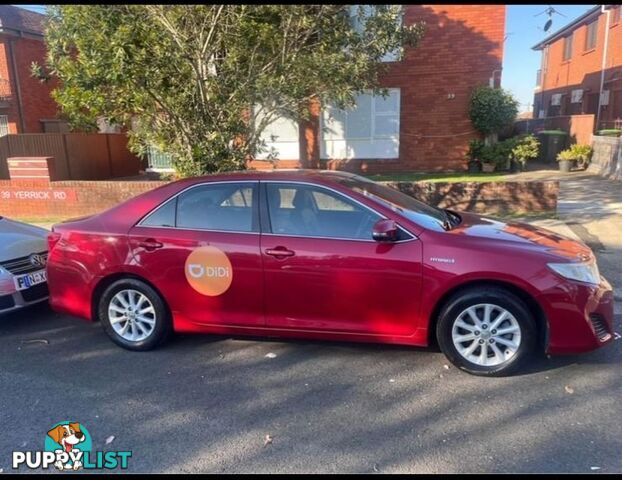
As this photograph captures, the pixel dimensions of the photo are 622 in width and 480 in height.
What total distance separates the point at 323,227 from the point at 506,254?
53.1 inches

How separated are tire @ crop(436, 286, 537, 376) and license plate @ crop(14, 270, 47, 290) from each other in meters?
3.82

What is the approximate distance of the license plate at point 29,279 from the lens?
176 inches

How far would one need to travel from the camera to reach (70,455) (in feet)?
9.05

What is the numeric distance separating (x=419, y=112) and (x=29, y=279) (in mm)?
12374

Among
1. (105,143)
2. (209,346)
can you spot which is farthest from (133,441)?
(105,143)

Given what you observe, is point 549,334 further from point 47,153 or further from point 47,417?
point 47,153

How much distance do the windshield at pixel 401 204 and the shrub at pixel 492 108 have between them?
1054 cm

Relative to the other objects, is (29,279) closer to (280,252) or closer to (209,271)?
(209,271)

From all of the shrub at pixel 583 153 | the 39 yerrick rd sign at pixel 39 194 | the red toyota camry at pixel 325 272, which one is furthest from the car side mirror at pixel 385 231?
the shrub at pixel 583 153

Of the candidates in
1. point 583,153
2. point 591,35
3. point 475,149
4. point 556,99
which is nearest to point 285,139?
point 475,149

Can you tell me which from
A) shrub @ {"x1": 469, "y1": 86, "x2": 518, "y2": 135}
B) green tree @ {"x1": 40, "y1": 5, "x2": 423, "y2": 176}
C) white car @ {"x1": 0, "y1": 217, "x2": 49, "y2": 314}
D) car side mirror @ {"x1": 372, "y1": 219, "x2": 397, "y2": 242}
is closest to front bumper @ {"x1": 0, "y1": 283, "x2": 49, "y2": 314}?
white car @ {"x1": 0, "y1": 217, "x2": 49, "y2": 314}

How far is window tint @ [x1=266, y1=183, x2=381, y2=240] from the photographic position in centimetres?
364

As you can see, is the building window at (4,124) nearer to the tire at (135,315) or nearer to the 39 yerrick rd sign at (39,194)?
the 39 yerrick rd sign at (39,194)

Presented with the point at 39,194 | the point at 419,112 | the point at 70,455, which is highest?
the point at 419,112
